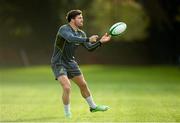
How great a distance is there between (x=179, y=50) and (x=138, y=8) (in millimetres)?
4563

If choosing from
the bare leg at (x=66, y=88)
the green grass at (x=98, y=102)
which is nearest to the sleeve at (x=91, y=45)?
the bare leg at (x=66, y=88)

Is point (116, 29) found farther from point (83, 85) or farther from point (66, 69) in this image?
point (83, 85)

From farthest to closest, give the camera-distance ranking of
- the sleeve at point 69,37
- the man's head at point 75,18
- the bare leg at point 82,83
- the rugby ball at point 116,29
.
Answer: the bare leg at point 82,83, the man's head at point 75,18, the rugby ball at point 116,29, the sleeve at point 69,37

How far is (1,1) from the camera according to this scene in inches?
1925

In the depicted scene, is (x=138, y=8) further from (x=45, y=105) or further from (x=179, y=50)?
(x=45, y=105)

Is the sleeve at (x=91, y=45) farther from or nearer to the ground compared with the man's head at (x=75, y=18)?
nearer to the ground

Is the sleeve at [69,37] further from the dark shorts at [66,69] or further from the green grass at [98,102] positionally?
the green grass at [98,102]

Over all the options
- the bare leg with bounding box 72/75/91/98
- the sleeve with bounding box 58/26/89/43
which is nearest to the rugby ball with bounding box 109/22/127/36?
the sleeve with bounding box 58/26/89/43

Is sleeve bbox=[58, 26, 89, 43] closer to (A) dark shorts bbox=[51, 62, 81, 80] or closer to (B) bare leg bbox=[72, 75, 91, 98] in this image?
(A) dark shorts bbox=[51, 62, 81, 80]

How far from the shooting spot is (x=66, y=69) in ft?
44.1

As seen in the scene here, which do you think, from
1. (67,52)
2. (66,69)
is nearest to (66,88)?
(66,69)

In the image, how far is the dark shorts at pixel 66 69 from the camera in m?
13.3

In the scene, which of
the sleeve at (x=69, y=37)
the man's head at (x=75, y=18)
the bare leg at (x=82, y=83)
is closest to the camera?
the sleeve at (x=69, y=37)

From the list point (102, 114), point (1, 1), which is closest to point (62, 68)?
point (102, 114)
